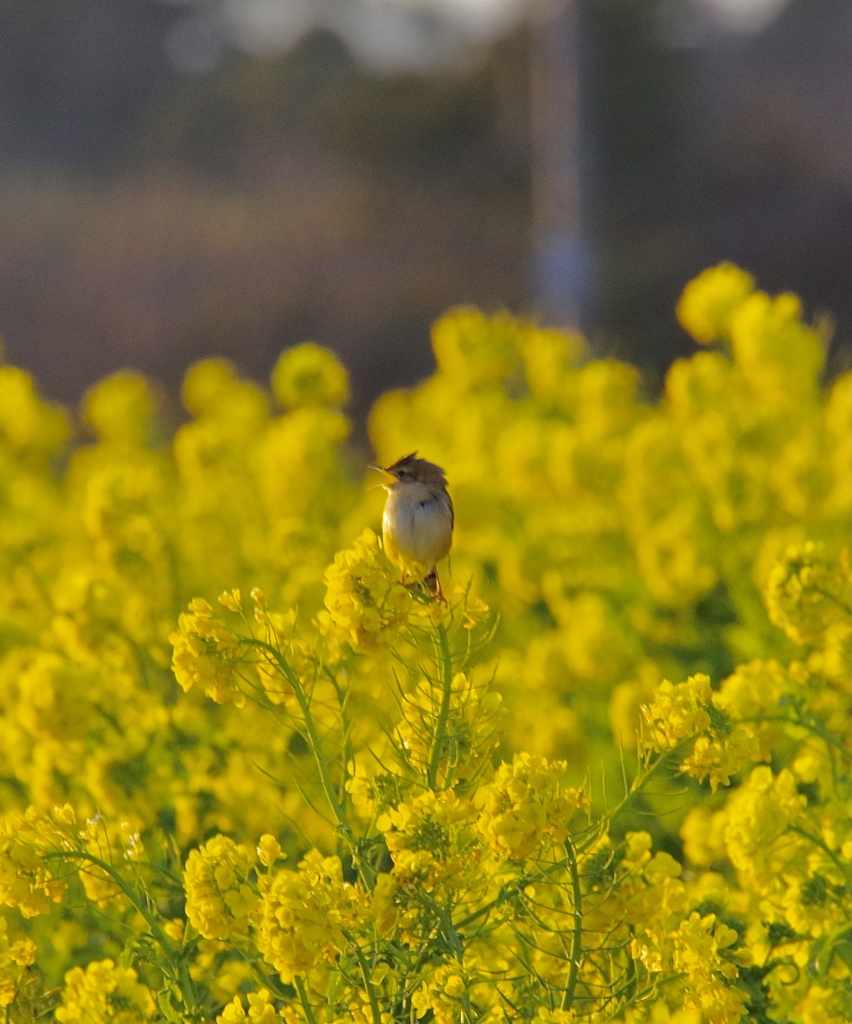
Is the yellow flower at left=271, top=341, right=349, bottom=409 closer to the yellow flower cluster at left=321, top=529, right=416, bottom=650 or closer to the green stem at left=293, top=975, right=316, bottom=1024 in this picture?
the yellow flower cluster at left=321, top=529, right=416, bottom=650

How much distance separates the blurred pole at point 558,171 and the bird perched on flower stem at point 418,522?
10.8m

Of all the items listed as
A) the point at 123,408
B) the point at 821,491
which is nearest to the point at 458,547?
the point at 821,491

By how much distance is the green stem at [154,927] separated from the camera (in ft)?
6.19

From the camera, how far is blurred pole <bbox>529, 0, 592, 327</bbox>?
1352cm

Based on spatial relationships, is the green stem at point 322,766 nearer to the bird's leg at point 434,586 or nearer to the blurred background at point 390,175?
the bird's leg at point 434,586

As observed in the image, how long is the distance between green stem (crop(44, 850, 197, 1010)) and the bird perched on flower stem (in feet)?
1.49

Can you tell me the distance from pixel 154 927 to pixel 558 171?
12907mm

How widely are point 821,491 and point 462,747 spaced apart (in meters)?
2.13

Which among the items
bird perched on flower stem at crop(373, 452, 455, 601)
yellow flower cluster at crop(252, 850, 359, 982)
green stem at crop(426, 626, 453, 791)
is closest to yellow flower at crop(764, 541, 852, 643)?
bird perched on flower stem at crop(373, 452, 455, 601)

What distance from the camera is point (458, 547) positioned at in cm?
421

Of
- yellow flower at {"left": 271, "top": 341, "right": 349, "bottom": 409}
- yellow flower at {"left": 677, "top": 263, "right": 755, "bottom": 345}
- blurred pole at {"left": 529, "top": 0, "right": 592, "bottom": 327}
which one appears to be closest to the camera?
yellow flower at {"left": 271, "top": 341, "right": 349, "bottom": 409}

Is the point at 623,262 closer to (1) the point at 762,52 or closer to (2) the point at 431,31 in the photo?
(1) the point at 762,52

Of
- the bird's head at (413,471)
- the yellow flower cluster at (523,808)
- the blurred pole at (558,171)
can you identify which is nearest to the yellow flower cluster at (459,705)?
the yellow flower cluster at (523,808)

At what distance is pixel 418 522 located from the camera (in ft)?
7.11
